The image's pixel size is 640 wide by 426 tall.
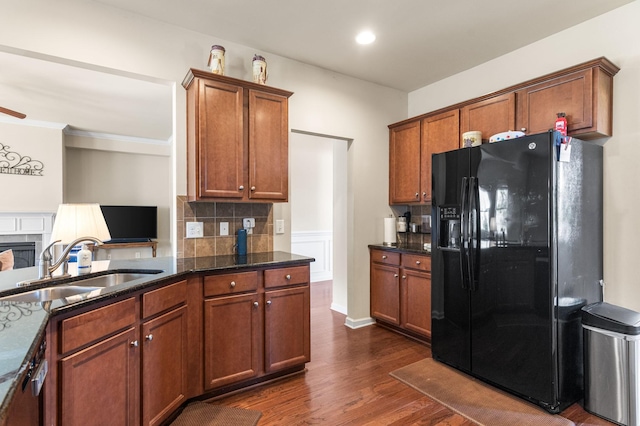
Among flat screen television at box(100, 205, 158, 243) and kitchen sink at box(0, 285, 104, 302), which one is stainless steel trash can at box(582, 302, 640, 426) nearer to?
kitchen sink at box(0, 285, 104, 302)

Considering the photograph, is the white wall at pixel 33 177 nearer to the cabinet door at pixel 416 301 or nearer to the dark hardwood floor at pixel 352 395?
the dark hardwood floor at pixel 352 395

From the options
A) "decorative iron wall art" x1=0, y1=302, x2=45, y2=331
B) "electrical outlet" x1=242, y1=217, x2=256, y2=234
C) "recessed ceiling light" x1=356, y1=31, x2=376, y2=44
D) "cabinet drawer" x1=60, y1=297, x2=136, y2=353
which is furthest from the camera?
"electrical outlet" x1=242, y1=217, x2=256, y2=234

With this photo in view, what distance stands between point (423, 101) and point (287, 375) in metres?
3.29

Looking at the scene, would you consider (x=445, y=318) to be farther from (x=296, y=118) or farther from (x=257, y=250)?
(x=296, y=118)

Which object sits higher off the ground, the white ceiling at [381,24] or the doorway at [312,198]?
the white ceiling at [381,24]

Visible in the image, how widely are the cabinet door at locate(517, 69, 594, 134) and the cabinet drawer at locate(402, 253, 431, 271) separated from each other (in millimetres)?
1371

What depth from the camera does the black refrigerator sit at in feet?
7.10

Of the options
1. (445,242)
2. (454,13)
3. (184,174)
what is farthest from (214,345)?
(454,13)

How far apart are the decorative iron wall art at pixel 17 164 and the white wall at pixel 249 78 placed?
4.21 metres

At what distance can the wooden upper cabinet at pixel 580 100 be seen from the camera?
2.40 m

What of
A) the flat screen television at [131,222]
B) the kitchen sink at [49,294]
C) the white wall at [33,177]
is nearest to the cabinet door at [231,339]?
the kitchen sink at [49,294]

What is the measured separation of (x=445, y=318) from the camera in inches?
109

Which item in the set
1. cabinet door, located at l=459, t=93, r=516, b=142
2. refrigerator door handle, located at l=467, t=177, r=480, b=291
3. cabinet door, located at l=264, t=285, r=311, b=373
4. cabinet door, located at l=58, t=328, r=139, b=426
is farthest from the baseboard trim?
cabinet door, located at l=58, t=328, r=139, b=426

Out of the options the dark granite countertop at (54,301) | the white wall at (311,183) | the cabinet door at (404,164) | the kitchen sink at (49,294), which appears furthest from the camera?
the white wall at (311,183)
